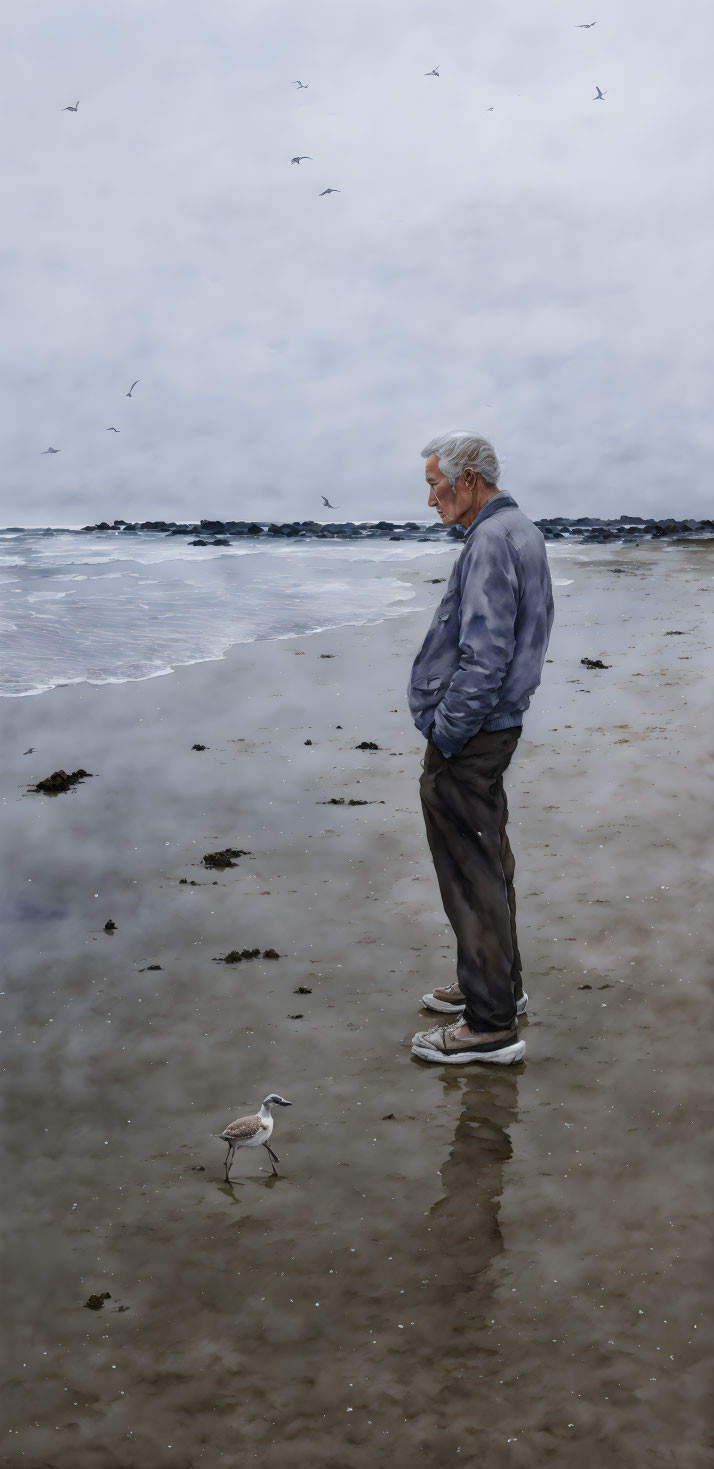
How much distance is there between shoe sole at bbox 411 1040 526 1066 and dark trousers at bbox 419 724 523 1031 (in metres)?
0.09

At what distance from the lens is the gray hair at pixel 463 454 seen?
13.5 ft

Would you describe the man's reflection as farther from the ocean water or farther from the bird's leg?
the ocean water

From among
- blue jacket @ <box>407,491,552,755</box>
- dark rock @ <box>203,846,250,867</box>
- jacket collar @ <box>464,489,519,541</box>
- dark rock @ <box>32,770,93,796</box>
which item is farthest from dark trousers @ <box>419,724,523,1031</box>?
dark rock @ <box>32,770,93,796</box>

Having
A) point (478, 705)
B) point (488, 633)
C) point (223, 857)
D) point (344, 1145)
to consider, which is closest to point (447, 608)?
point (488, 633)

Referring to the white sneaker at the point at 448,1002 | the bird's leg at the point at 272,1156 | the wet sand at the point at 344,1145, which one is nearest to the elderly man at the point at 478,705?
the white sneaker at the point at 448,1002

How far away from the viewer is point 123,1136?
3.85m

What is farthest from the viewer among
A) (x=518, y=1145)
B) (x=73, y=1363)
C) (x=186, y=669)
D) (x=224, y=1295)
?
(x=186, y=669)

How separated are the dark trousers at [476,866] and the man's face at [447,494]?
0.83 m

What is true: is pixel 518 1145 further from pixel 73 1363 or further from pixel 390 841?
pixel 390 841

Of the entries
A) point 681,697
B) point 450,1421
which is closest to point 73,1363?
point 450,1421

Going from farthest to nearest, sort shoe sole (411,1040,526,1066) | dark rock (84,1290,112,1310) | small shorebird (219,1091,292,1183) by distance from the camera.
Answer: shoe sole (411,1040,526,1066) → small shorebird (219,1091,292,1183) → dark rock (84,1290,112,1310)

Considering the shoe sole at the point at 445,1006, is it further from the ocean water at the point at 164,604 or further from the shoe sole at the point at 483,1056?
the ocean water at the point at 164,604

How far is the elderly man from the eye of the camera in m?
4.06

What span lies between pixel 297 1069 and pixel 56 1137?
0.91 m
